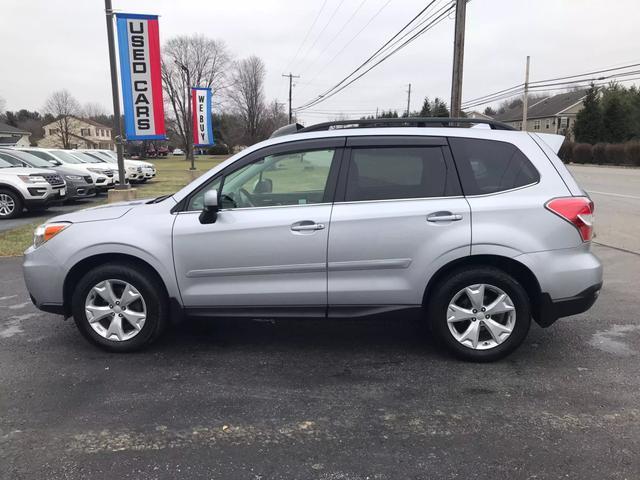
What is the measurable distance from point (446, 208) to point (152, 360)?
260cm

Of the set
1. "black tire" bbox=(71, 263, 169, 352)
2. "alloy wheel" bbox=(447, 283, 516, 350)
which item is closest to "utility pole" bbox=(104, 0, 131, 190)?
"black tire" bbox=(71, 263, 169, 352)

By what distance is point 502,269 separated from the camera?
12.6 ft

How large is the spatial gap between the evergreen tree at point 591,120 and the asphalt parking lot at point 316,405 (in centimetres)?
5460

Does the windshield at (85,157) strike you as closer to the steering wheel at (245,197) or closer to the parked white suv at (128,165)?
the parked white suv at (128,165)

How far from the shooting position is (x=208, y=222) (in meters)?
3.82

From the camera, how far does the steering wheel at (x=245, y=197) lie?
397 cm

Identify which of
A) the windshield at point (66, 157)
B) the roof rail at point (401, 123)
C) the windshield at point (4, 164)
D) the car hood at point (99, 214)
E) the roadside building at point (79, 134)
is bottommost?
the car hood at point (99, 214)

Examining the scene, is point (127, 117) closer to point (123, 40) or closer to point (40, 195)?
point (123, 40)

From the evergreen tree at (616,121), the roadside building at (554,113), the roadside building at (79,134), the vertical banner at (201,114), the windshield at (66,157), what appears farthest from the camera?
the roadside building at (79,134)

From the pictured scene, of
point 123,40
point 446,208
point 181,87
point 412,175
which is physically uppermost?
point 181,87

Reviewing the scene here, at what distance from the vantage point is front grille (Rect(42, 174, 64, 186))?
12.0m

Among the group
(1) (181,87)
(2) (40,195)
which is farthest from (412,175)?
(1) (181,87)

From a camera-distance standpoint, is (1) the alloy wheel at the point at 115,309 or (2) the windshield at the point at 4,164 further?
(2) the windshield at the point at 4,164

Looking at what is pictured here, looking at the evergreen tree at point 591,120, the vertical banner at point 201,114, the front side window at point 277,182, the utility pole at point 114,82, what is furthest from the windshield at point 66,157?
the evergreen tree at point 591,120
